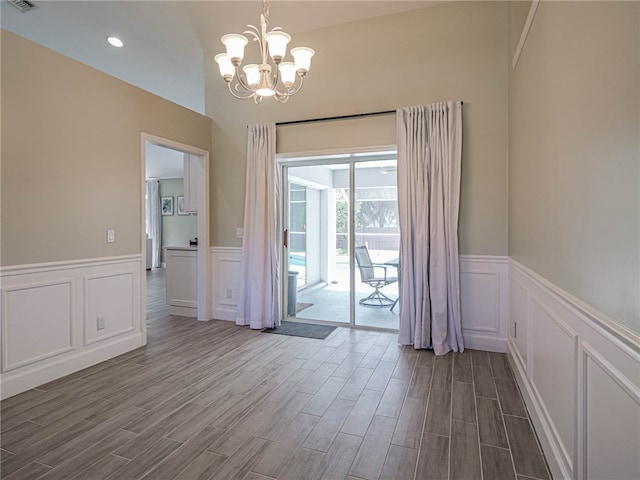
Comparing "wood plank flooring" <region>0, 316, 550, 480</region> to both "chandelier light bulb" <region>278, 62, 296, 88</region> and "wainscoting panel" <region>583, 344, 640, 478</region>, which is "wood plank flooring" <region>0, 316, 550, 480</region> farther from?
"chandelier light bulb" <region>278, 62, 296, 88</region>

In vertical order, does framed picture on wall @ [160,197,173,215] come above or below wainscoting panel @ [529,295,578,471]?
above

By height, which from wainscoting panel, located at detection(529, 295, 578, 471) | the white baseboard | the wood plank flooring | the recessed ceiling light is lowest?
the wood plank flooring

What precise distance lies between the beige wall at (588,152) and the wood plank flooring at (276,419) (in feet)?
3.61

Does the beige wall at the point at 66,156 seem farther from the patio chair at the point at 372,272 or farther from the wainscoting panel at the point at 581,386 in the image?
the wainscoting panel at the point at 581,386

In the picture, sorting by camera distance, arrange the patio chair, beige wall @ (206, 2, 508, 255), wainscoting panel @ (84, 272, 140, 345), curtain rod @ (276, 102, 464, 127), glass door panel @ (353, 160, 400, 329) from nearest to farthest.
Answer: wainscoting panel @ (84, 272, 140, 345) < beige wall @ (206, 2, 508, 255) < curtain rod @ (276, 102, 464, 127) < glass door panel @ (353, 160, 400, 329) < the patio chair

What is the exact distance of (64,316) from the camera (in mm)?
2979

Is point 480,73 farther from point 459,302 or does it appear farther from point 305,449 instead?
point 305,449

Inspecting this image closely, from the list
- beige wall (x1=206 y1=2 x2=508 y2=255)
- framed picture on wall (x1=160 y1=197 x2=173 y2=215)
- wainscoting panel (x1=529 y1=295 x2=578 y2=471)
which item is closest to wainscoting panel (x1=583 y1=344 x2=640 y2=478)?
wainscoting panel (x1=529 y1=295 x2=578 y2=471)

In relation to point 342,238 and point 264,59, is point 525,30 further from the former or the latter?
point 342,238

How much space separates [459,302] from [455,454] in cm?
182

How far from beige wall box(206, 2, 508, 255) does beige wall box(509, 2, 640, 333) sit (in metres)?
1.18

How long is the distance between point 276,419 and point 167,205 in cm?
1000

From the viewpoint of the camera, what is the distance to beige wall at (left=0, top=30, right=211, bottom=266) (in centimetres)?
261

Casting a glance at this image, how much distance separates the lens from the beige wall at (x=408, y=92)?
138 inches
